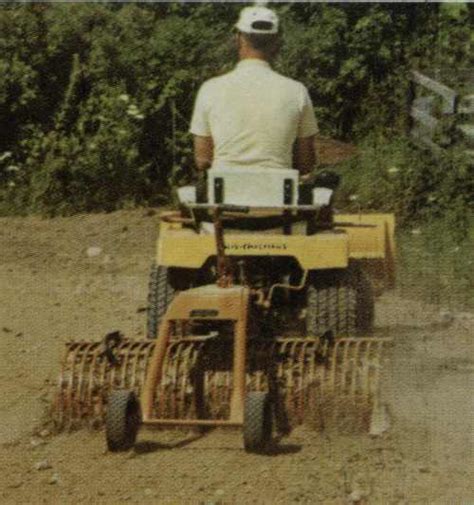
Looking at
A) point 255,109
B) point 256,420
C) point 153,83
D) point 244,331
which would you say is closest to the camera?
point 256,420

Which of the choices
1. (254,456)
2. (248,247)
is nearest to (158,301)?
(248,247)

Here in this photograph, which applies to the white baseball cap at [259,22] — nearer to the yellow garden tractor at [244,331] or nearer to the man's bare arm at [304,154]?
the man's bare arm at [304,154]

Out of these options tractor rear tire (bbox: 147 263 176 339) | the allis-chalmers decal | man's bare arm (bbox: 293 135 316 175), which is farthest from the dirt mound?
the allis-chalmers decal

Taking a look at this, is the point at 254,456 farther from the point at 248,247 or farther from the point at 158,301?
the point at 158,301

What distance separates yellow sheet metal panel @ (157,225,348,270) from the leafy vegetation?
4731 millimetres

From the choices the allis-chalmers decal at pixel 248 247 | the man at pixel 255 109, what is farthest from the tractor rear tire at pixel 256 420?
the man at pixel 255 109

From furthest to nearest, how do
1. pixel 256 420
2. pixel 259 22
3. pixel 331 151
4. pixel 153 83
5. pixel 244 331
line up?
pixel 153 83, pixel 331 151, pixel 259 22, pixel 244 331, pixel 256 420

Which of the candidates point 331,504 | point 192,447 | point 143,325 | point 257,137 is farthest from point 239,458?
point 143,325

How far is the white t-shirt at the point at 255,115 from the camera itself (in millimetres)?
6586

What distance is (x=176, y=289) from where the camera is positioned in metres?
6.88

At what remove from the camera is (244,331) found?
596 centimetres

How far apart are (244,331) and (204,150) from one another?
4.31 ft

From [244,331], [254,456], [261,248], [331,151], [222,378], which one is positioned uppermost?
[331,151]

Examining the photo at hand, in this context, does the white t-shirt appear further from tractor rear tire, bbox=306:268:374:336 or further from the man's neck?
tractor rear tire, bbox=306:268:374:336
